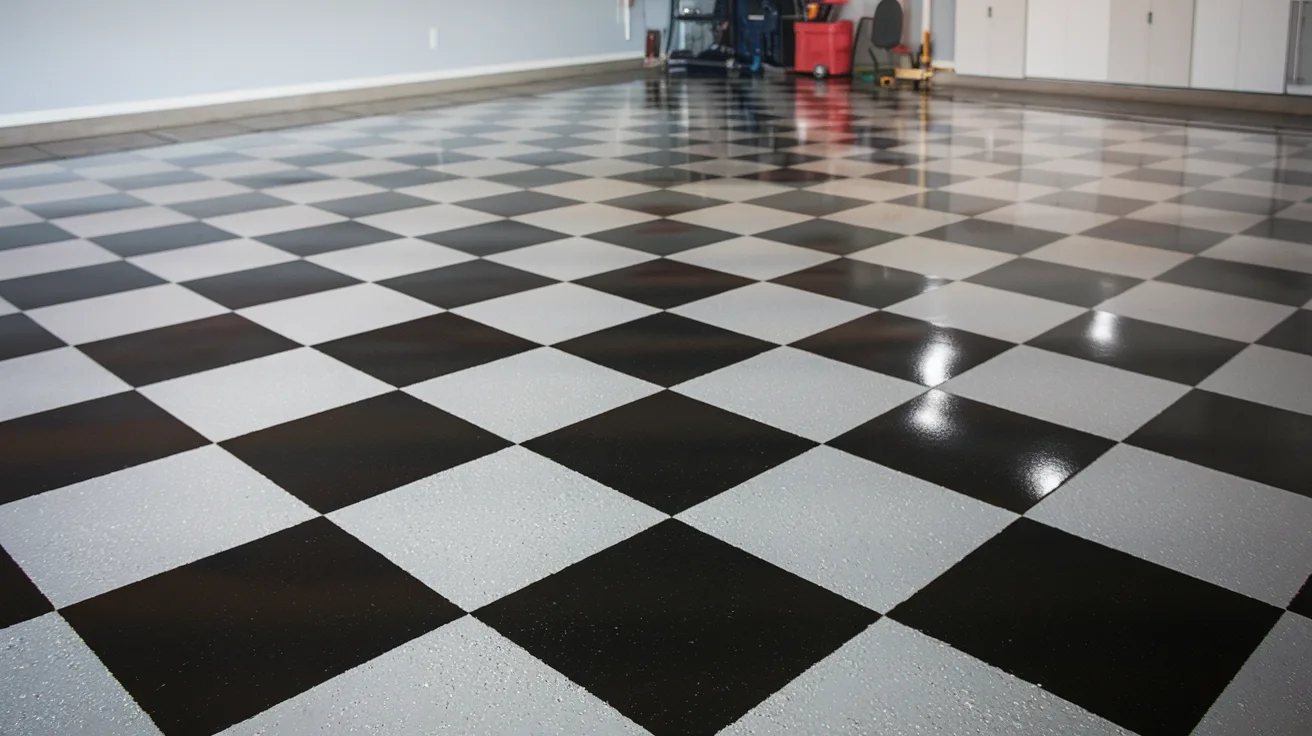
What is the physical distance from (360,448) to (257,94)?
584cm

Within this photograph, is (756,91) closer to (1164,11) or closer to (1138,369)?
(1164,11)

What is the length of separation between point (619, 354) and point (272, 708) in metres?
1.35

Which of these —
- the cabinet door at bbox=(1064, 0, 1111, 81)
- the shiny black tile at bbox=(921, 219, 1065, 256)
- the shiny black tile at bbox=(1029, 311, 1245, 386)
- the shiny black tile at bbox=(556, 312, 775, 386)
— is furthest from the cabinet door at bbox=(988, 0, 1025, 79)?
the shiny black tile at bbox=(556, 312, 775, 386)

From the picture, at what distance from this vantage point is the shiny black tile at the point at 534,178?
4699 millimetres

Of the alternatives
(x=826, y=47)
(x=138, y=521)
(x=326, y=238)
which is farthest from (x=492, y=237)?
(x=826, y=47)

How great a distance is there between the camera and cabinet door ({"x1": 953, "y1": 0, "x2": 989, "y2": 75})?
8.08 meters

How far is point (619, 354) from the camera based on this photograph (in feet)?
8.44

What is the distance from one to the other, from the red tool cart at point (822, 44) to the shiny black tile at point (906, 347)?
640 centimetres

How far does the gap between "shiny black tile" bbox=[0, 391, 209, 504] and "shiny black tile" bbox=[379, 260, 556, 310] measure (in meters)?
0.88

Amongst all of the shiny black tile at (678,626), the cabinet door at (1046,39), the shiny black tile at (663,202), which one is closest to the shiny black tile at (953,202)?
the shiny black tile at (663,202)

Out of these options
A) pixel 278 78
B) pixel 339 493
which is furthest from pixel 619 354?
pixel 278 78

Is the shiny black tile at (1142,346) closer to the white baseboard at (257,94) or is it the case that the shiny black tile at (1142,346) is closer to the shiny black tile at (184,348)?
the shiny black tile at (184,348)

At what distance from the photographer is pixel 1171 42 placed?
6996 mm

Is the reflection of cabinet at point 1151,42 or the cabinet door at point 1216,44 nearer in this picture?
the cabinet door at point 1216,44
